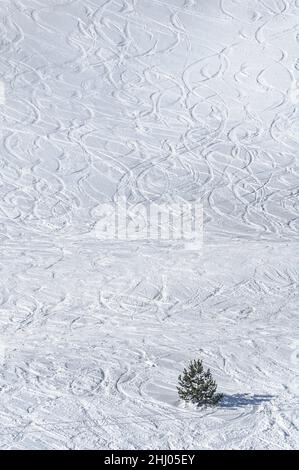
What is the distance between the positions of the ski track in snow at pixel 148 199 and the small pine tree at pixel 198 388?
162mm

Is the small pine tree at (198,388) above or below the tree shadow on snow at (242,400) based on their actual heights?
above

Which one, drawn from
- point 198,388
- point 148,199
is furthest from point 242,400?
point 148,199

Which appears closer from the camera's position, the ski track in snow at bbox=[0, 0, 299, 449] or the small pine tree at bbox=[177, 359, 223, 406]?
the small pine tree at bbox=[177, 359, 223, 406]

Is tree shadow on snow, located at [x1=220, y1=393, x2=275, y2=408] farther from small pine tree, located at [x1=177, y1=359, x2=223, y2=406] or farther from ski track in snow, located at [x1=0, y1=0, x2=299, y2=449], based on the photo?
small pine tree, located at [x1=177, y1=359, x2=223, y2=406]

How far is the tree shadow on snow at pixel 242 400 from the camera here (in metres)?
12.6

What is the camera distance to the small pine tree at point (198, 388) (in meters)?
12.4

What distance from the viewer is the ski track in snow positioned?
12.6m

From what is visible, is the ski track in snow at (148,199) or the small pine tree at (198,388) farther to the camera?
the ski track in snow at (148,199)

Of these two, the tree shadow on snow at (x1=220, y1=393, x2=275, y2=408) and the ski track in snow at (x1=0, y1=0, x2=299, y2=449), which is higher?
the ski track in snow at (x1=0, y1=0, x2=299, y2=449)

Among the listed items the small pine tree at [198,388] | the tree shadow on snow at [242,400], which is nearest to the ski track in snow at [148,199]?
the tree shadow on snow at [242,400]

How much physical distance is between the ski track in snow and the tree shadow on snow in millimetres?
40

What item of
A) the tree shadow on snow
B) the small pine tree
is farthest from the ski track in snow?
the small pine tree

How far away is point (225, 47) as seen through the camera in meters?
29.5

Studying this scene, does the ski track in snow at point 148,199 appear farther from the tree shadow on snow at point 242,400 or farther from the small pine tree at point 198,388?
the small pine tree at point 198,388
